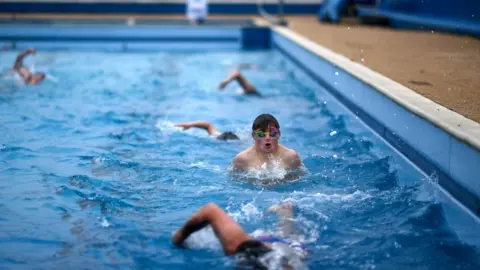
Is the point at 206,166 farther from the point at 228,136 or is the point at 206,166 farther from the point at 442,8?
the point at 442,8

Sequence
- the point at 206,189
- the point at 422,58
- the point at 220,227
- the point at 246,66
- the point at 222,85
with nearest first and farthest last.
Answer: the point at 220,227 → the point at 206,189 → the point at 422,58 → the point at 222,85 → the point at 246,66

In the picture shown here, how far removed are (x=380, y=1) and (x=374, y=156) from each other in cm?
Answer: 1076

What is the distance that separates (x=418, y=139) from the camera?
4.61 metres

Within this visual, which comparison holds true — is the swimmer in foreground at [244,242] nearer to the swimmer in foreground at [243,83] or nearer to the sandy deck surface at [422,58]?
the sandy deck surface at [422,58]

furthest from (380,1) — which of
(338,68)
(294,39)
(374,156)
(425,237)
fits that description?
(425,237)

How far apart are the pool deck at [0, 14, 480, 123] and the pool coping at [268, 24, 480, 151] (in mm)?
113

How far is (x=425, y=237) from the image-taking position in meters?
3.83

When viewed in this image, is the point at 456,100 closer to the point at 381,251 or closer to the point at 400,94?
the point at 400,94

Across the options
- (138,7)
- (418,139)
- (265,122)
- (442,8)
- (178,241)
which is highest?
(442,8)

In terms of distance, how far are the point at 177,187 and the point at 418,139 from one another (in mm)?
1688

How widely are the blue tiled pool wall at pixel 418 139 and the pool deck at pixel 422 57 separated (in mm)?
291

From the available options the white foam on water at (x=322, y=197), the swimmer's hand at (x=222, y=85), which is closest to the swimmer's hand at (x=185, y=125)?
the swimmer's hand at (x=222, y=85)

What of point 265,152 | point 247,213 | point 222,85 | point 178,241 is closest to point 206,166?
point 265,152

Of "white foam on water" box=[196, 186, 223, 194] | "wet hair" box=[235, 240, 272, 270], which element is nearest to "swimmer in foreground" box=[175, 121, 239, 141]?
"white foam on water" box=[196, 186, 223, 194]
